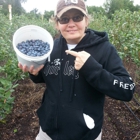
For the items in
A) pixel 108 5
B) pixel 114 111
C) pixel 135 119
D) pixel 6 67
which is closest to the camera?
pixel 6 67

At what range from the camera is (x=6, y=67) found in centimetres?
A: 196

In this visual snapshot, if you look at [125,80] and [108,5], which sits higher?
[125,80]

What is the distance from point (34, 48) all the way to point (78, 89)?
0.34 meters

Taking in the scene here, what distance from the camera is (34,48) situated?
114cm

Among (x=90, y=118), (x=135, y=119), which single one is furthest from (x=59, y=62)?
(x=135, y=119)

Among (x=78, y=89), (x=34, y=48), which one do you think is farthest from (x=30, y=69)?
(x=78, y=89)

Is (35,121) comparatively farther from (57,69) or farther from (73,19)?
(73,19)

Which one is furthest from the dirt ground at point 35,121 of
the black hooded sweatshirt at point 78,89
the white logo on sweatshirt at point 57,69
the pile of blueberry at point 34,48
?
the pile of blueberry at point 34,48

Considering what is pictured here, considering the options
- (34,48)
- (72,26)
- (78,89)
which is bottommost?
(78,89)

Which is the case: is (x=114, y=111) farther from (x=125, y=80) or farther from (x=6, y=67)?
(x=125, y=80)

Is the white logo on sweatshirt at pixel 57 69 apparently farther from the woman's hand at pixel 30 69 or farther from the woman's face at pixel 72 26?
the woman's face at pixel 72 26

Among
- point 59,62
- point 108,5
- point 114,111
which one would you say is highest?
point 59,62

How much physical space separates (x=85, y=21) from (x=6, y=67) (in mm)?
1096

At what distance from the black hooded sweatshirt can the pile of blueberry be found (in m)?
0.13
